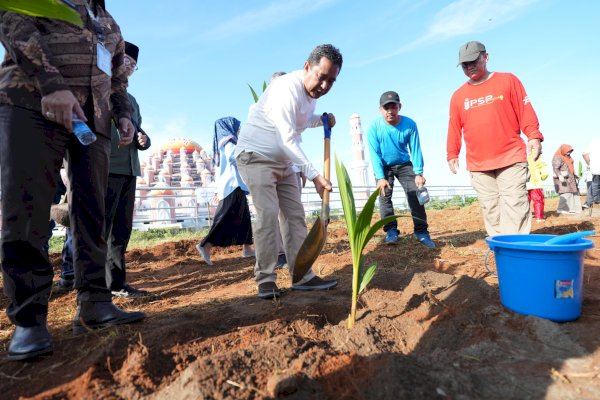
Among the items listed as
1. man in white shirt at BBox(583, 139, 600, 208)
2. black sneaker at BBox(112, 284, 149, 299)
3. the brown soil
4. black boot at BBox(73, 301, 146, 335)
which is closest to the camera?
the brown soil

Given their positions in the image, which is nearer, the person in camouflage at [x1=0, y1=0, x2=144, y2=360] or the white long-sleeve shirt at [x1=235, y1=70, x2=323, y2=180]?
the person in camouflage at [x1=0, y1=0, x2=144, y2=360]

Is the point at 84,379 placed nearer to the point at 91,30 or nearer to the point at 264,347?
the point at 264,347

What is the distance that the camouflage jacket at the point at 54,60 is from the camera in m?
1.35

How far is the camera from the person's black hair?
2074 millimetres

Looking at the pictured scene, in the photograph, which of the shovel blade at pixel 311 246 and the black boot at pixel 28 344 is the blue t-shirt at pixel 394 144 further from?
the black boot at pixel 28 344

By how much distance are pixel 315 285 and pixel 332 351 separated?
1.03 meters

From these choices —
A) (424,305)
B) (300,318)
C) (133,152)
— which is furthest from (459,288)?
(133,152)

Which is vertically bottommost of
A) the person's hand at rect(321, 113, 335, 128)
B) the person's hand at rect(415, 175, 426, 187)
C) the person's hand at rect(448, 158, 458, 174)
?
the person's hand at rect(415, 175, 426, 187)

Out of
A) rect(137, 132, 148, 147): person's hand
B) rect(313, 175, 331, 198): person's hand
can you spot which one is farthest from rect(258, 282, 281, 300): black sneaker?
rect(137, 132, 148, 147): person's hand

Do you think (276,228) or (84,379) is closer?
(84,379)

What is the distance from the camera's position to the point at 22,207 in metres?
1.36

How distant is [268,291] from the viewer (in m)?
2.17

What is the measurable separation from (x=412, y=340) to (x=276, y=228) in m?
1.05

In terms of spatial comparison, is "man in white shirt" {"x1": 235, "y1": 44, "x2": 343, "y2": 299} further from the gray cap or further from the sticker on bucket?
the gray cap
